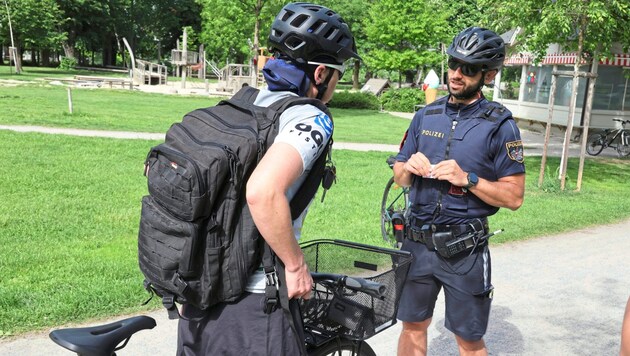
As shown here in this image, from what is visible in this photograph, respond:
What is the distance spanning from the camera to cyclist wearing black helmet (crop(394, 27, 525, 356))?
3164 millimetres

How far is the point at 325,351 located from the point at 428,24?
3916cm

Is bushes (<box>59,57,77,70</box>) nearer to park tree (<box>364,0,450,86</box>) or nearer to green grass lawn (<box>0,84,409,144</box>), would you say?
park tree (<box>364,0,450,86</box>)

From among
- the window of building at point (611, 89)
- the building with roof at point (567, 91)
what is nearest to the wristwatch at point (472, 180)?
the building with roof at point (567, 91)

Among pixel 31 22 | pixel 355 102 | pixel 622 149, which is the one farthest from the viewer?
pixel 31 22

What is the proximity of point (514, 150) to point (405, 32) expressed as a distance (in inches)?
1489

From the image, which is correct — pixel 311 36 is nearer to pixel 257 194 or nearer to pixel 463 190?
pixel 257 194

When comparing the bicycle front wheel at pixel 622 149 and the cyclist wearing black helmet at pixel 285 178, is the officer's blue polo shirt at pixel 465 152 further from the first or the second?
the bicycle front wheel at pixel 622 149

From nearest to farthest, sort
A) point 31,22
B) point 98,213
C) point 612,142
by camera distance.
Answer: point 98,213
point 612,142
point 31,22

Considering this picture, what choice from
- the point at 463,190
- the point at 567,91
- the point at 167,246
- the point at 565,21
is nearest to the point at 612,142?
the point at 567,91

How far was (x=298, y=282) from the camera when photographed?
6.93 ft

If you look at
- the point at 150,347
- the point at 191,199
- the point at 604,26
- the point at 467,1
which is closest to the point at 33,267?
the point at 150,347

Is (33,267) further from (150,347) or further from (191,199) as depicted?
(191,199)

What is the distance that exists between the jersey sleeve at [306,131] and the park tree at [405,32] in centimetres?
3851

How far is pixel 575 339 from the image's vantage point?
4.78 meters
